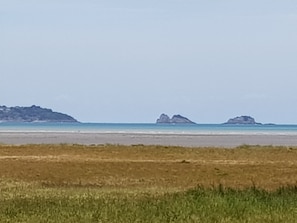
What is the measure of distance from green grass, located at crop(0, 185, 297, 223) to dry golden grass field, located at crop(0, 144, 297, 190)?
227 inches

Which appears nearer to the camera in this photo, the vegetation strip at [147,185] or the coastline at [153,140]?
the vegetation strip at [147,185]

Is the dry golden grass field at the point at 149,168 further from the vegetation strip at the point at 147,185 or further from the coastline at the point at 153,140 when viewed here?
the coastline at the point at 153,140

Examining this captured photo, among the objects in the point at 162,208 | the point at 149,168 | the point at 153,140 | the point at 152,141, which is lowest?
the point at 162,208

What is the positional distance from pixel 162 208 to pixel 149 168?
15.9 m

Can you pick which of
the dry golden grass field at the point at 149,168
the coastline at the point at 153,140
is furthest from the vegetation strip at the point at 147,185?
the coastline at the point at 153,140

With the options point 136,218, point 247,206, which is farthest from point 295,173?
point 136,218

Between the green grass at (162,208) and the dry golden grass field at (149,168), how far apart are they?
18.9ft

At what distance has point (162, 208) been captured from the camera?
16.2 meters

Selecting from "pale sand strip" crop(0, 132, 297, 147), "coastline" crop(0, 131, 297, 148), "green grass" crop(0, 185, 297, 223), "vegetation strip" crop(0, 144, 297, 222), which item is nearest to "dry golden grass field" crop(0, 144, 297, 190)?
"vegetation strip" crop(0, 144, 297, 222)

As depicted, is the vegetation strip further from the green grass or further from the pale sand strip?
the pale sand strip

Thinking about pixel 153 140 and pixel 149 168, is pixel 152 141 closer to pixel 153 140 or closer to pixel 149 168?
pixel 153 140

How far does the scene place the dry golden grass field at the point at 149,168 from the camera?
91.0ft

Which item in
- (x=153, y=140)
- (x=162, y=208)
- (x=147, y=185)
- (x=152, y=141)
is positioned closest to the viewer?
(x=162, y=208)

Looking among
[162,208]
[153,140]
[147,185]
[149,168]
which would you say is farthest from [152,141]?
[162,208]
